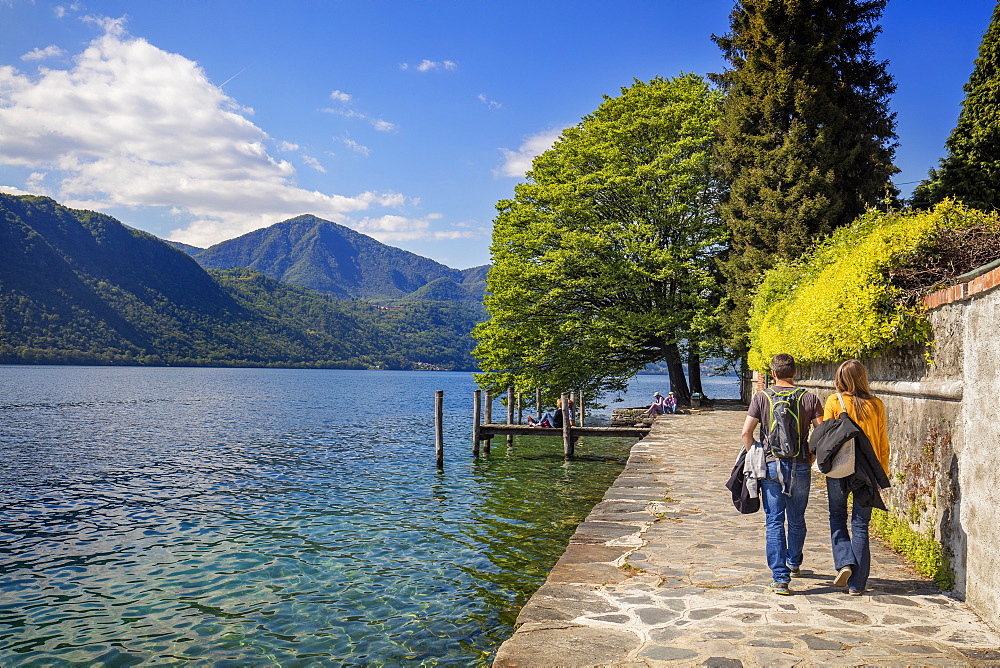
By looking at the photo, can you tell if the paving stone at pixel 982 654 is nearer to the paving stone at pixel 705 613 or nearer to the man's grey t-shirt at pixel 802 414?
the paving stone at pixel 705 613

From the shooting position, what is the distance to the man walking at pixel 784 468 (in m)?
5.26

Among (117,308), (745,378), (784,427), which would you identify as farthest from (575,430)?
(117,308)

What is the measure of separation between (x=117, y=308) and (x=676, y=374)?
6398 inches

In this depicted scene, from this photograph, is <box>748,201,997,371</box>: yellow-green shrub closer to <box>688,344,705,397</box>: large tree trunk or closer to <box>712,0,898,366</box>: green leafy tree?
<box>712,0,898,366</box>: green leafy tree

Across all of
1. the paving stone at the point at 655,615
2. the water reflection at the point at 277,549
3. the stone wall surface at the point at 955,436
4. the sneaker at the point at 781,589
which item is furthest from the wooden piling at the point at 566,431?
the paving stone at the point at 655,615

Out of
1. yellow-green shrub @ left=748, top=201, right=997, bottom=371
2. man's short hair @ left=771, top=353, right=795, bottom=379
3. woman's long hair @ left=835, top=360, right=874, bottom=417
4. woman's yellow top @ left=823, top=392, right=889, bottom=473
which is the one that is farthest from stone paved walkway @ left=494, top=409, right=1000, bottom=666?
yellow-green shrub @ left=748, top=201, right=997, bottom=371

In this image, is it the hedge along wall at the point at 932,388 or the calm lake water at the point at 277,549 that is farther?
the calm lake water at the point at 277,549

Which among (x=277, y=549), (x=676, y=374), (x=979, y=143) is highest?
(x=979, y=143)

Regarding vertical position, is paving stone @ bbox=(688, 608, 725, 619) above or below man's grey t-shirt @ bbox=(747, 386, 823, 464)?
below

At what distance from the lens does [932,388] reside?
555cm

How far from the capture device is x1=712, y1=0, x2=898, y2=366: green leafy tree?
21547 millimetres

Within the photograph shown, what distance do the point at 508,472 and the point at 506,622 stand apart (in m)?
12.7

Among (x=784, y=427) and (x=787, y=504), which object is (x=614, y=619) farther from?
(x=784, y=427)

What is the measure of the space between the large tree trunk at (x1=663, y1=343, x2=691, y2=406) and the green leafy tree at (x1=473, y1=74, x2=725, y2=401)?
0.20 ft
